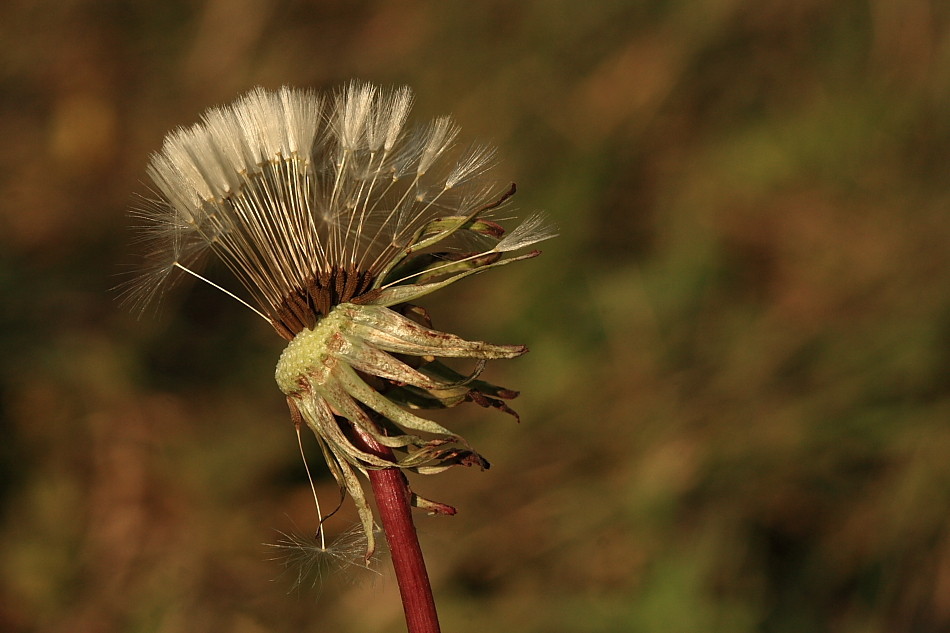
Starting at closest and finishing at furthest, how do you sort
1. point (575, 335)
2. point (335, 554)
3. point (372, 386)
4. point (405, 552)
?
1. point (405, 552)
2. point (372, 386)
3. point (335, 554)
4. point (575, 335)

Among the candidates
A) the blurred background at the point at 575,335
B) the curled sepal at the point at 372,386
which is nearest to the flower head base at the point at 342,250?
the curled sepal at the point at 372,386

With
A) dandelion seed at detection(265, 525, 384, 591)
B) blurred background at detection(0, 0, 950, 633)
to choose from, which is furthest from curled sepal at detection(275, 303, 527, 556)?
blurred background at detection(0, 0, 950, 633)

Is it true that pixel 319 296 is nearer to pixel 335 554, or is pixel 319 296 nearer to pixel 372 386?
pixel 372 386

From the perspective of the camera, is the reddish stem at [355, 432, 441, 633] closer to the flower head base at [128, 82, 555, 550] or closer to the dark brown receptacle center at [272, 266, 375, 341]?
the flower head base at [128, 82, 555, 550]

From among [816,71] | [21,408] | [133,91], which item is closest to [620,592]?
[21,408]

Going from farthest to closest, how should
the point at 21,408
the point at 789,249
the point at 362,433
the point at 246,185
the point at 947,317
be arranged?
the point at 789,249
the point at 21,408
the point at 947,317
the point at 246,185
the point at 362,433

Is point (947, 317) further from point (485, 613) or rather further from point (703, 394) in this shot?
point (485, 613)

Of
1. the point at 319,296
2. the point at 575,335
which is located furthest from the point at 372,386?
the point at 575,335
